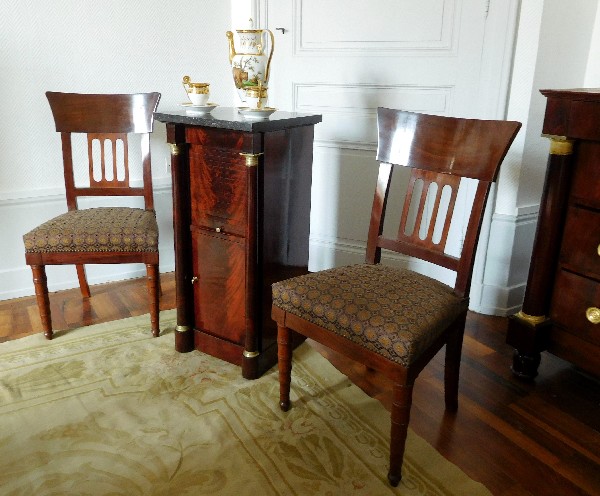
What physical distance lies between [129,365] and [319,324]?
35.7 inches

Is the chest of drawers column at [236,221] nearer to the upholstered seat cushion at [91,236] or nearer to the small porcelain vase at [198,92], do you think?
the small porcelain vase at [198,92]

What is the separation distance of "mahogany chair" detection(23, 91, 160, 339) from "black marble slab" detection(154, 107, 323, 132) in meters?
0.54

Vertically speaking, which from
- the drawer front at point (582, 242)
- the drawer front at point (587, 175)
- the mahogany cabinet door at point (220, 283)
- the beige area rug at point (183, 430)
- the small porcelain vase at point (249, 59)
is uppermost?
the small porcelain vase at point (249, 59)

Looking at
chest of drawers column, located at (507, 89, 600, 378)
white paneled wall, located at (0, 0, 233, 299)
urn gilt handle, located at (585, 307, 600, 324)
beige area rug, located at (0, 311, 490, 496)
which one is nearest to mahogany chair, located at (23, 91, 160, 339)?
white paneled wall, located at (0, 0, 233, 299)

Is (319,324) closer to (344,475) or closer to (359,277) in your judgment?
(359,277)

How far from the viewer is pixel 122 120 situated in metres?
2.45

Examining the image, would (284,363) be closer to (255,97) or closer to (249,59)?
(255,97)

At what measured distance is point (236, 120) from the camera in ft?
5.78

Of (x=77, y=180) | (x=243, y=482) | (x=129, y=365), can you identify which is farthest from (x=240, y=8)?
(x=243, y=482)

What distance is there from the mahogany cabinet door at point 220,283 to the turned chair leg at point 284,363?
30 cm

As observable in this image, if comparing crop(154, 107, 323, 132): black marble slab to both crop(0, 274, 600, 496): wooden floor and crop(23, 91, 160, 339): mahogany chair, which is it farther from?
crop(0, 274, 600, 496): wooden floor

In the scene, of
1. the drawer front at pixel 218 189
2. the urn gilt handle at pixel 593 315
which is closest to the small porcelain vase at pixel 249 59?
the drawer front at pixel 218 189

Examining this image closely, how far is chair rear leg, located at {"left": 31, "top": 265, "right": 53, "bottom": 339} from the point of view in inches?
85.7

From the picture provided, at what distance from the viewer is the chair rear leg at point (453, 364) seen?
1.72 m
